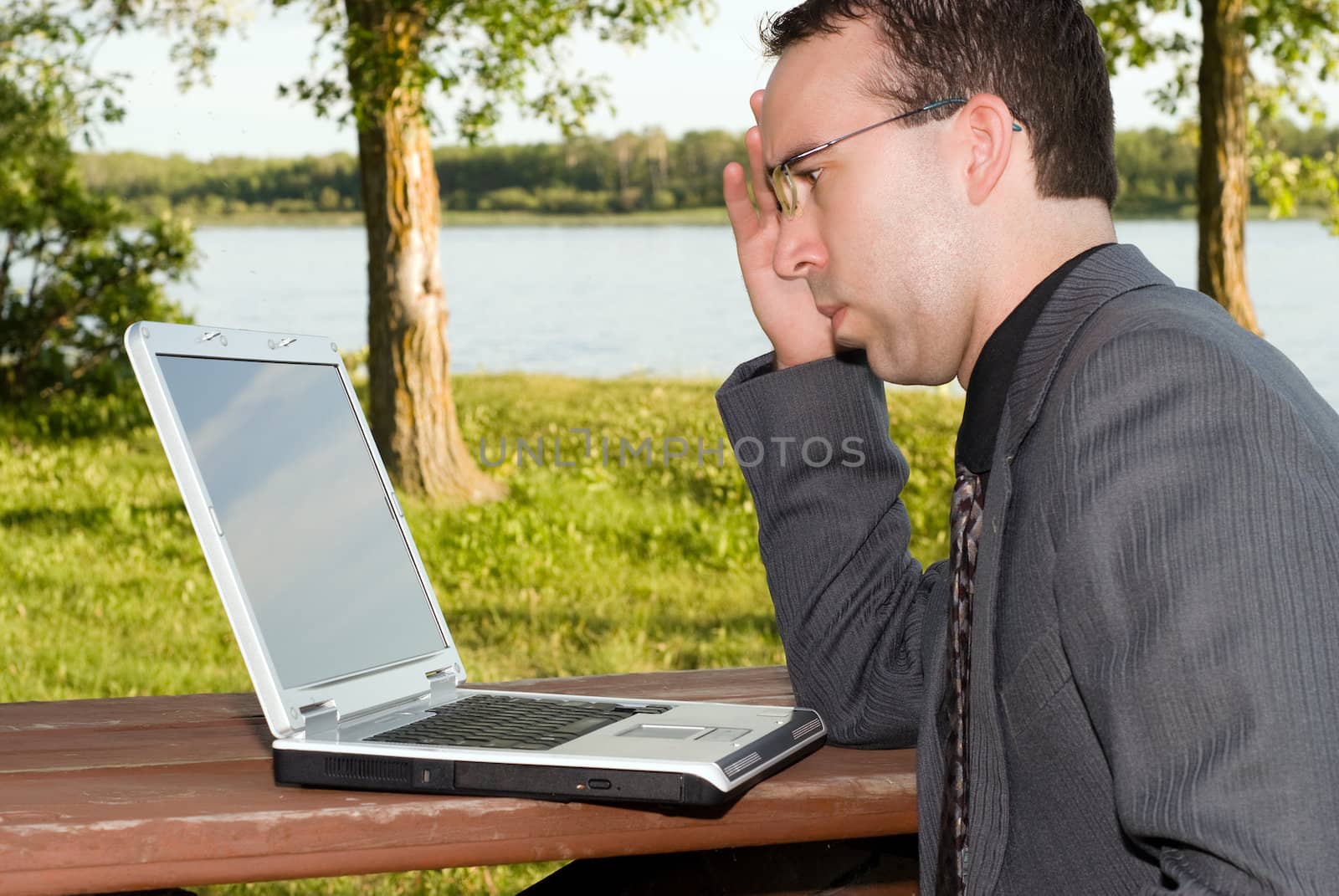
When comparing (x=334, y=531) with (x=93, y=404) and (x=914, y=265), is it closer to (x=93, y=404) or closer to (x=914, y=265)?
(x=914, y=265)

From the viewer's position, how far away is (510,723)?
183cm

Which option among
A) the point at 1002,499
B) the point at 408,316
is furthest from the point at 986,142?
the point at 408,316

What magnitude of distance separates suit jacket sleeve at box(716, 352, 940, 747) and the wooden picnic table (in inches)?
6.0

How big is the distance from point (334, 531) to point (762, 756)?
674 millimetres

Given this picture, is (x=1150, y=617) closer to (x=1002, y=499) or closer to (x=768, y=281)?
(x=1002, y=499)

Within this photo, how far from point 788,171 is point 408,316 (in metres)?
5.99

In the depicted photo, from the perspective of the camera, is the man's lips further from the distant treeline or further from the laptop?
the distant treeline

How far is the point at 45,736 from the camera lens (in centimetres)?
195

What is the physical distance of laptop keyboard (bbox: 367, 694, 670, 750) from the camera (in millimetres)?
1708

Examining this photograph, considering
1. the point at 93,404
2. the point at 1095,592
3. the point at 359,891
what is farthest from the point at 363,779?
the point at 93,404

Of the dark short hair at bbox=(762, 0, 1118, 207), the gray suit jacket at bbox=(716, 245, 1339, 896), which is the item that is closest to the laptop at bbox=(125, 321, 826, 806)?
the gray suit jacket at bbox=(716, 245, 1339, 896)

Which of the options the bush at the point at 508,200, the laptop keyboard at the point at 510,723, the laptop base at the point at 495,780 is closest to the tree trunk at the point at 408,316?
the laptop keyboard at the point at 510,723

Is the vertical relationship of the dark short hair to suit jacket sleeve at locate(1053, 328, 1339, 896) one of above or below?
above

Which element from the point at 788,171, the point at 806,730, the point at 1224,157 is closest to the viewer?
the point at 788,171
